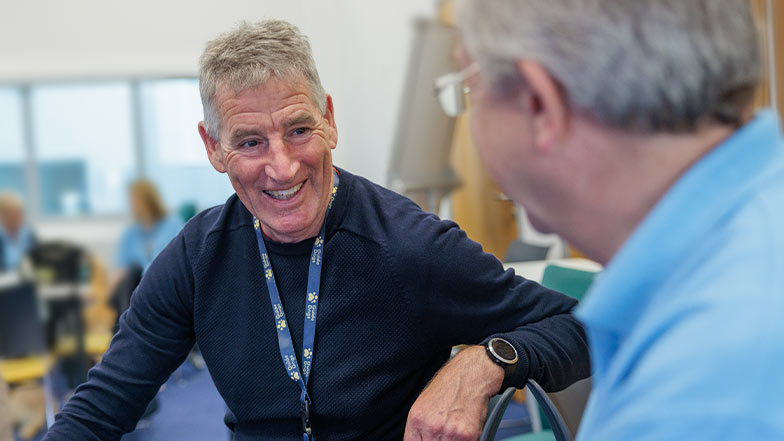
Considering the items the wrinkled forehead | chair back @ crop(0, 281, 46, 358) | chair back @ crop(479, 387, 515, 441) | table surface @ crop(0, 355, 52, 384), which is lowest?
table surface @ crop(0, 355, 52, 384)

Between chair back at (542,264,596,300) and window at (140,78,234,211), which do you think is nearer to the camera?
chair back at (542,264,596,300)

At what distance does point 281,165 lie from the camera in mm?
1385

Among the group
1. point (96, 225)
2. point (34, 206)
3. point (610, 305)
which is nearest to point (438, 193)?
point (610, 305)

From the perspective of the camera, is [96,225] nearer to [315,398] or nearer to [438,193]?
[438,193]

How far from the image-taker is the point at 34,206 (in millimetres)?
7504

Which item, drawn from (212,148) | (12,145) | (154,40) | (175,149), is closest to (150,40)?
(154,40)

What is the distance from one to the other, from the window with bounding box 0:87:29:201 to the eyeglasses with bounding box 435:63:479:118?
730 centimetres

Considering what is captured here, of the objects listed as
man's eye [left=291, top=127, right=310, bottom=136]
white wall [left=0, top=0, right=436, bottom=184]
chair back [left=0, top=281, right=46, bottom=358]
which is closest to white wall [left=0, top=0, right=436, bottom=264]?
white wall [left=0, top=0, right=436, bottom=184]

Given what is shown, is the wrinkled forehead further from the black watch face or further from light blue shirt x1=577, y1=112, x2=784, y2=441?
light blue shirt x1=577, y1=112, x2=784, y2=441

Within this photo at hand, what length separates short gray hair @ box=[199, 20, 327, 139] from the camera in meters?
1.35

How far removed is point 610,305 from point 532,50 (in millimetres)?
212

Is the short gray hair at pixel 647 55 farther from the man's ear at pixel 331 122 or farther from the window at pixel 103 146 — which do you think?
the window at pixel 103 146

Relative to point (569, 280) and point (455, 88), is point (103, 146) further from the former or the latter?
point (455, 88)

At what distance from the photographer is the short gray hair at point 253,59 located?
1.35 m
